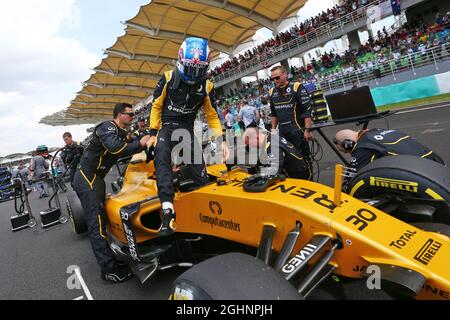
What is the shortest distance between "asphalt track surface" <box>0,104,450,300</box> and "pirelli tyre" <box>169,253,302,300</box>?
1362mm

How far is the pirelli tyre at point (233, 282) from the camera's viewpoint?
1.48m

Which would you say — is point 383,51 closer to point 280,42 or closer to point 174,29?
point 280,42

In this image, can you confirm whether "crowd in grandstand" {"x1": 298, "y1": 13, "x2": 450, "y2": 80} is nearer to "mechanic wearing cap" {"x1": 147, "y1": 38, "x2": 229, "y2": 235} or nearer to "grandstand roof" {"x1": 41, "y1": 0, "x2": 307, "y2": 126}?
"grandstand roof" {"x1": 41, "y1": 0, "x2": 307, "y2": 126}

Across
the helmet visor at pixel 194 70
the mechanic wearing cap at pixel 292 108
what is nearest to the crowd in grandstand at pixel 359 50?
the mechanic wearing cap at pixel 292 108

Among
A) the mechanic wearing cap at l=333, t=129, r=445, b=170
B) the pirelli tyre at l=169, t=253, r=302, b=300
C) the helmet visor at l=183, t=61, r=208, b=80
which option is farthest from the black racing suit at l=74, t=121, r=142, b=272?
the mechanic wearing cap at l=333, t=129, r=445, b=170

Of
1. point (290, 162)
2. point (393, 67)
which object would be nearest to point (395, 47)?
point (393, 67)

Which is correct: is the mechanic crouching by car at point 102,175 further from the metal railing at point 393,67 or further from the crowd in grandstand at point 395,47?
the crowd in grandstand at point 395,47

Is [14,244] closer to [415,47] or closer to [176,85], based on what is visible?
[176,85]

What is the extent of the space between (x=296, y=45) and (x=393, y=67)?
1415 centimetres

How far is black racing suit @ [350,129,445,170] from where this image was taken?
2.89 metres

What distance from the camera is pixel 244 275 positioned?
157 centimetres

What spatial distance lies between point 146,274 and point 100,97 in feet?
192

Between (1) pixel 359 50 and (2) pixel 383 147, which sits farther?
(1) pixel 359 50

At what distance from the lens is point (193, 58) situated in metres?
2.98
